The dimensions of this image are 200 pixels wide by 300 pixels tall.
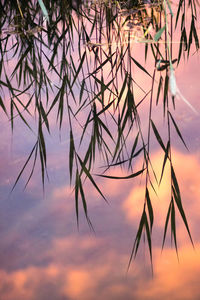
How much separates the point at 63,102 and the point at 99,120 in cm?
15

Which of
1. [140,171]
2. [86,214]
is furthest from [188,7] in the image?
[86,214]

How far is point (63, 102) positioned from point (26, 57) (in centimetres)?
40

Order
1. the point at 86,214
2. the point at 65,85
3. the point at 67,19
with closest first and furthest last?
the point at 86,214
the point at 65,85
the point at 67,19

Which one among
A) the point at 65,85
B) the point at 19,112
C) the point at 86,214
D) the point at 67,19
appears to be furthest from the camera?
the point at 67,19

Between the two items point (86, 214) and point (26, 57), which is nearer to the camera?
→ point (86, 214)

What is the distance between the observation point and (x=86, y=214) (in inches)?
63.4

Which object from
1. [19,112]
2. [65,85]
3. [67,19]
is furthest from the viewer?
[67,19]

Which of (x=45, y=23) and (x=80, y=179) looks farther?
(x=45, y=23)

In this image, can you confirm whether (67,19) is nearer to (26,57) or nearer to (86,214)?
(26,57)

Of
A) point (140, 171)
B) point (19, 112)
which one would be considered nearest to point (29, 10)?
point (19, 112)

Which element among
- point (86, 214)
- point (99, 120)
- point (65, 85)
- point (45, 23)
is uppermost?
point (45, 23)

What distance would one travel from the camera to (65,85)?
1.88 metres

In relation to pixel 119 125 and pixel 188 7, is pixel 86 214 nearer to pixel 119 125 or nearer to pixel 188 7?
pixel 119 125

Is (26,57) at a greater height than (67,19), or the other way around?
(67,19)
